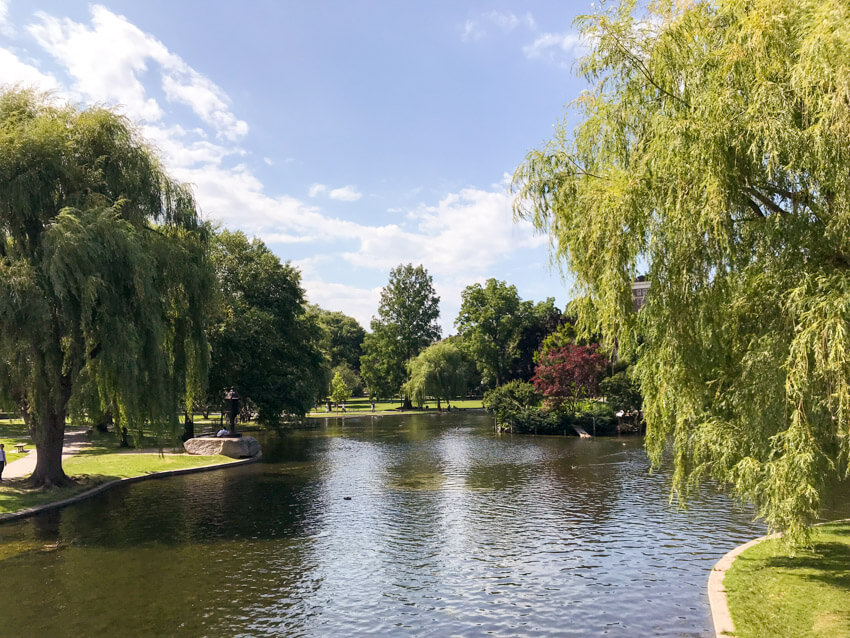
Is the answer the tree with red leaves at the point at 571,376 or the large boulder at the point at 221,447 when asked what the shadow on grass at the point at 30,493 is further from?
the tree with red leaves at the point at 571,376

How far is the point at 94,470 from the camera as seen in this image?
26.3 metres

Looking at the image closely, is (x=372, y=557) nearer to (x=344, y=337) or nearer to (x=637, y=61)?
(x=637, y=61)

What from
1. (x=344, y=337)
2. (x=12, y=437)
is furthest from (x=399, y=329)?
(x=12, y=437)

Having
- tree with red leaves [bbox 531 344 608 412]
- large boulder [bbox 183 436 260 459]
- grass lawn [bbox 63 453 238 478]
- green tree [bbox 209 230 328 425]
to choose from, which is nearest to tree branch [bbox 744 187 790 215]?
grass lawn [bbox 63 453 238 478]

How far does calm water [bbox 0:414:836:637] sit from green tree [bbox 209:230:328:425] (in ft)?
40.4

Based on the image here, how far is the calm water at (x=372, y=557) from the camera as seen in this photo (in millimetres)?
11383

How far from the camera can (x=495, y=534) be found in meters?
17.2

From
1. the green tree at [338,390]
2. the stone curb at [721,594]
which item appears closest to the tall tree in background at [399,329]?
the green tree at [338,390]

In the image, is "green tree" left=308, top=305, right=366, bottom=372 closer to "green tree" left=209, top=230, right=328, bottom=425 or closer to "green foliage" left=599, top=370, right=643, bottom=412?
"green tree" left=209, top=230, right=328, bottom=425

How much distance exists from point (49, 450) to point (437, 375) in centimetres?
5249

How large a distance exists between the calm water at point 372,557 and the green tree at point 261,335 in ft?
40.4

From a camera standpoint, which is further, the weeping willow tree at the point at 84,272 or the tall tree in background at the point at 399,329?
the tall tree in background at the point at 399,329

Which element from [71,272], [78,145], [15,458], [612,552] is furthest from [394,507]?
[15,458]

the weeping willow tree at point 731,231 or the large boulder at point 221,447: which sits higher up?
the weeping willow tree at point 731,231
